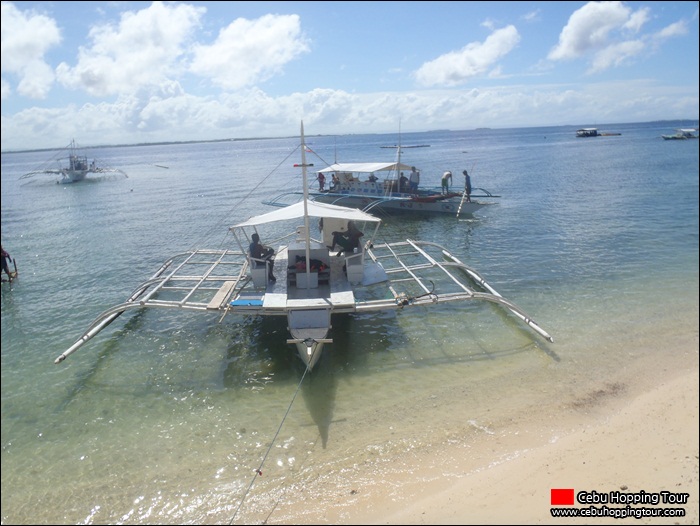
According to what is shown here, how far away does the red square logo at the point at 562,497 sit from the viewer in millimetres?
6867

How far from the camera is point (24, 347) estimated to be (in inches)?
545

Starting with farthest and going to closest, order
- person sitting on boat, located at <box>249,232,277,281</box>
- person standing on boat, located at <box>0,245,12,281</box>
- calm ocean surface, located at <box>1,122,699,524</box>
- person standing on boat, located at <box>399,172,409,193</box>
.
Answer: person standing on boat, located at <box>399,172,409,193</box> → person standing on boat, located at <box>0,245,12,281</box> → person sitting on boat, located at <box>249,232,277,281</box> → calm ocean surface, located at <box>1,122,699,524</box>

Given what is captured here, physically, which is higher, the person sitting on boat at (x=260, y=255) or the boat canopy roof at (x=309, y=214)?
the boat canopy roof at (x=309, y=214)

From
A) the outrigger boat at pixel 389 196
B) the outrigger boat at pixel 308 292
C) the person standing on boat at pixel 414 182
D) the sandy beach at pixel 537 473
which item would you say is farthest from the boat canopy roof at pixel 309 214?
the person standing on boat at pixel 414 182

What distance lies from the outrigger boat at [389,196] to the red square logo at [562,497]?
26.3 m

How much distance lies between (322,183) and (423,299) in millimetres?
28430

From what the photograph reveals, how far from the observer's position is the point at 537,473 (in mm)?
7750

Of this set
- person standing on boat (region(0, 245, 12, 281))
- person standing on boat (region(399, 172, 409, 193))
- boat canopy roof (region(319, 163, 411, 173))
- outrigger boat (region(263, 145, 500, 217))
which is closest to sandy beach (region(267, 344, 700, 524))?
person standing on boat (region(0, 245, 12, 281))

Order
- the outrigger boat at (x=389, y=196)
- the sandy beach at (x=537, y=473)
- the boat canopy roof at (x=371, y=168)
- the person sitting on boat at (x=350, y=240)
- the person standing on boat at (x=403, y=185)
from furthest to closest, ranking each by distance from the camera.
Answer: the person standing on boat at (x=403, y=185), the outrigger boat at (x=389, y=196), the boat canopy roof at (x=371, y=168), the person sitting on boat at (x=350, y=240), the sandy beach at (x=537, y=473)

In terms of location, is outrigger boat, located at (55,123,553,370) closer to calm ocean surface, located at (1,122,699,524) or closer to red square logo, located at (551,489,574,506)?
calm ocean surface, located at (1,122,699,524)

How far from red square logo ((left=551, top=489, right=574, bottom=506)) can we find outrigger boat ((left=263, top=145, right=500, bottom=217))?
1036 inches

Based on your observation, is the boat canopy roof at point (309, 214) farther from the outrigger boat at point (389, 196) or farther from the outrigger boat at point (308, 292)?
the outrigger boat at point (389, 196)

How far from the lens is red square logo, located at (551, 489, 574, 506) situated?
22.5 feet

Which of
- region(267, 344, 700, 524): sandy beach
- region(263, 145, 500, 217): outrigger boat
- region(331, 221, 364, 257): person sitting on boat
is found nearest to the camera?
region(267, 344, 700, 524): sandy beach
